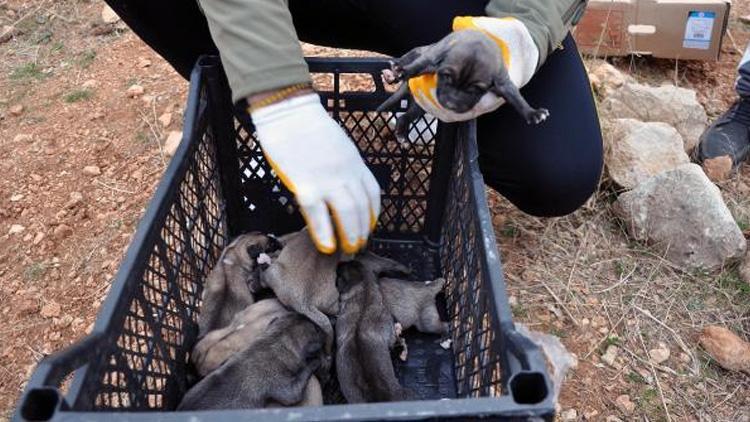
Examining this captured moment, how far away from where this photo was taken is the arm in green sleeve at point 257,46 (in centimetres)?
149

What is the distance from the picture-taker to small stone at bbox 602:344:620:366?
2025mm

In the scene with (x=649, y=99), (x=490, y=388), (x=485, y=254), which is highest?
(x=485, y=254)

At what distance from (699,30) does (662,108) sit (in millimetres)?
529

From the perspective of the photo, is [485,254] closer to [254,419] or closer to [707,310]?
[254,419]

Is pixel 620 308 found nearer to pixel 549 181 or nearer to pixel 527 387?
pixel 549 181

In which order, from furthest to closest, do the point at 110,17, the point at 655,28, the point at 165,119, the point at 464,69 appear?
the point at 110,17 → the point at 655,28 → the point at 165,119 → the point at 464,69

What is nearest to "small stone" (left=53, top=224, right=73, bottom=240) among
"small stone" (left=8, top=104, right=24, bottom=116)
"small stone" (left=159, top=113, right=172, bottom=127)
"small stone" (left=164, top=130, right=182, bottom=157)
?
"small stone" (left=164, top=130, right=182, bottom=157)

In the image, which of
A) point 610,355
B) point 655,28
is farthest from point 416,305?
point 655,28

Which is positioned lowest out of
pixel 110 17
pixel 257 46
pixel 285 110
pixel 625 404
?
pixel 625 404

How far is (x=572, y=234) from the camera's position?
2.41 meters

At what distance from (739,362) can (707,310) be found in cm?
21

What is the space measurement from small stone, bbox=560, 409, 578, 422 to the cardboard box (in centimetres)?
174

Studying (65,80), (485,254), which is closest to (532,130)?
(485,254)

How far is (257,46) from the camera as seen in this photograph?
1.50m
